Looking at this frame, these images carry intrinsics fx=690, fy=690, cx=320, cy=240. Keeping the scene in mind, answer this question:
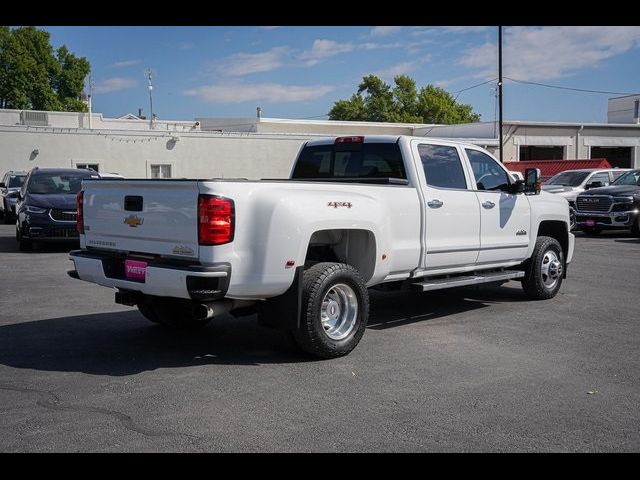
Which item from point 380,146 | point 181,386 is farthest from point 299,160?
point 181,386

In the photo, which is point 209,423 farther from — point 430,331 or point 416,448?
point 430,331

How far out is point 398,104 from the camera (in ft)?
259

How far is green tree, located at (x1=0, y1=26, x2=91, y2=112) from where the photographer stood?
63375 mm

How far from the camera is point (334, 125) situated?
48906 mm

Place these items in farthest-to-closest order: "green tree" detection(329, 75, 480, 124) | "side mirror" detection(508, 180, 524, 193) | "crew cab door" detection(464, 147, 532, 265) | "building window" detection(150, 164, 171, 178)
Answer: "green tree" detection(329, 75, 480, 124) → "building window" detection(150, 164, 171, 178) → "side mirror" detection(508, 180, 524, 193) → "crew cab door" detection(464, 147, 532, 265)

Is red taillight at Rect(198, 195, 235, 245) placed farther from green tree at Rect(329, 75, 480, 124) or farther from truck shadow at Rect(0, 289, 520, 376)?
green tree at Rect(329, 75, 480, 124)

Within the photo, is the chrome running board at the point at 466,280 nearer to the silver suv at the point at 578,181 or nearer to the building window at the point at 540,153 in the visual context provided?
the silver suv at the point at 578,181

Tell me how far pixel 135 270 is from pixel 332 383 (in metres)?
1.92

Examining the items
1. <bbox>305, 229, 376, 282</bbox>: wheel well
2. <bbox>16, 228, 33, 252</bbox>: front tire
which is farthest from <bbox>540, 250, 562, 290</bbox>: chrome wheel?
<bbox>16, 228, 33, 252</bbox>: front tire

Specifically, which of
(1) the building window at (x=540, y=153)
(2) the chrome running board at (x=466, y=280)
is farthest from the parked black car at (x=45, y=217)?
(1) the building window at (x=540, y=153)

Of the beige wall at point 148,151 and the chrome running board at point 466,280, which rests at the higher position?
the beige wall at point 148,151

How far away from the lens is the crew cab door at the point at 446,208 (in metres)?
7.30

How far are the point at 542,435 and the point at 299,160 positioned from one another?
16.0 feet

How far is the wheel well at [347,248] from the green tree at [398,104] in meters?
71.7
